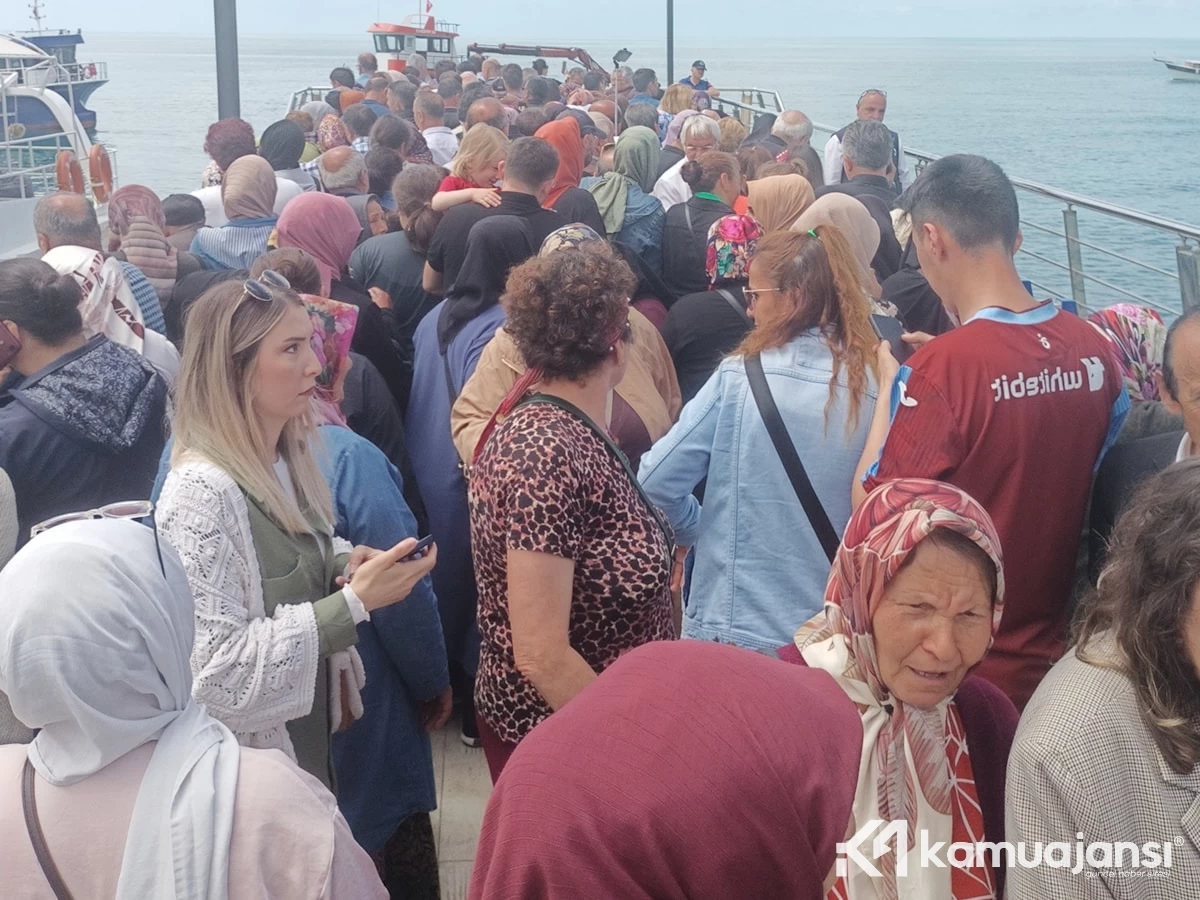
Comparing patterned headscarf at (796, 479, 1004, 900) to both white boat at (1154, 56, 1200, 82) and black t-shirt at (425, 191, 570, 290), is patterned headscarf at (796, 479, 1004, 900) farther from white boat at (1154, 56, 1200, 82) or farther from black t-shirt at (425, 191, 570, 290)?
white boat at (1154, 56, 1200, 82)

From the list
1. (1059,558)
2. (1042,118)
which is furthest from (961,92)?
(1059,558)

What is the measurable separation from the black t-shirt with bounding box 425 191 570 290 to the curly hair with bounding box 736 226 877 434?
2.12m

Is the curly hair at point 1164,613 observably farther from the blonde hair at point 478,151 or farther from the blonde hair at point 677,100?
the blonde hair at point 677,100

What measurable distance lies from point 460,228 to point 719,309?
4.50 feet

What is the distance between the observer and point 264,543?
257cm

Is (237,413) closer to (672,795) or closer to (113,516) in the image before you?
(113,516)

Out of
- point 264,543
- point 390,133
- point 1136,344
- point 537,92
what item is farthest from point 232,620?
point 537,92

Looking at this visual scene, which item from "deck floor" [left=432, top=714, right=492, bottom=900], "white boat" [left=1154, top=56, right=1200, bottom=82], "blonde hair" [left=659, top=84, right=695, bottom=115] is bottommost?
"deck floor" [left=432, top=714, right=492, bottom=900]

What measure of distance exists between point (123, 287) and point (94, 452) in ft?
3.06

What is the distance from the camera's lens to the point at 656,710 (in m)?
1.40

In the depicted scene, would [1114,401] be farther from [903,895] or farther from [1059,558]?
[903,895]

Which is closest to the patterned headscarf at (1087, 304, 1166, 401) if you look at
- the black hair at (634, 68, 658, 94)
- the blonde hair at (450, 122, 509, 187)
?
the blonde hair at (450, 122, 509, 187)

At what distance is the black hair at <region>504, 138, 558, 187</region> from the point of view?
5242 millimetres

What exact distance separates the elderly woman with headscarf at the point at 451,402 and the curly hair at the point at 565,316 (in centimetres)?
139
